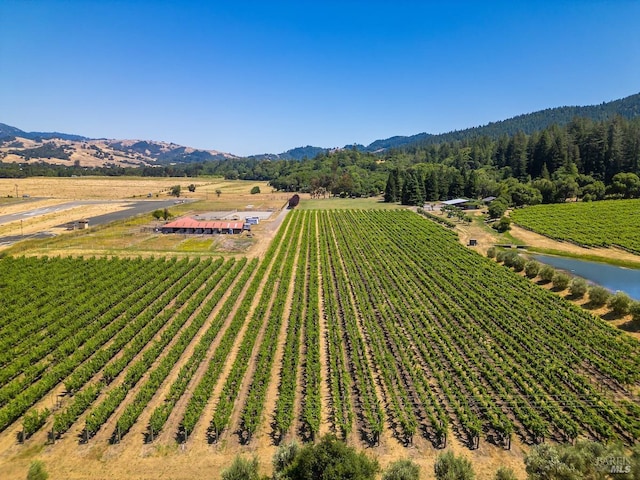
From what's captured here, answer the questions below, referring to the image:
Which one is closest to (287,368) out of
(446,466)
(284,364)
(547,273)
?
(284,364)

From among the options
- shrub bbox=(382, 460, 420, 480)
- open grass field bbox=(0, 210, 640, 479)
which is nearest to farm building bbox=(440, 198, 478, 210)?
open grass field bbox=(0, 210, 640, 479)

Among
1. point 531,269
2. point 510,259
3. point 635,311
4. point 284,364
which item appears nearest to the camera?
point 284,364

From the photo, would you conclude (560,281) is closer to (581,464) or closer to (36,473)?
(581,464)

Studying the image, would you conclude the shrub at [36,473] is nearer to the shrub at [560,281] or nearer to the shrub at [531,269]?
the shrub at [560,281]

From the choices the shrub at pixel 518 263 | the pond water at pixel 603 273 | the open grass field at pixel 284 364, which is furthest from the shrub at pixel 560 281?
the shrub at pixel 518 263

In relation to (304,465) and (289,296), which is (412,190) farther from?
(304,465)

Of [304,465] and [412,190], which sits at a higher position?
[412,190]

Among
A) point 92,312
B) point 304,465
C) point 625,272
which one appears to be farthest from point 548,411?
point 625,272
